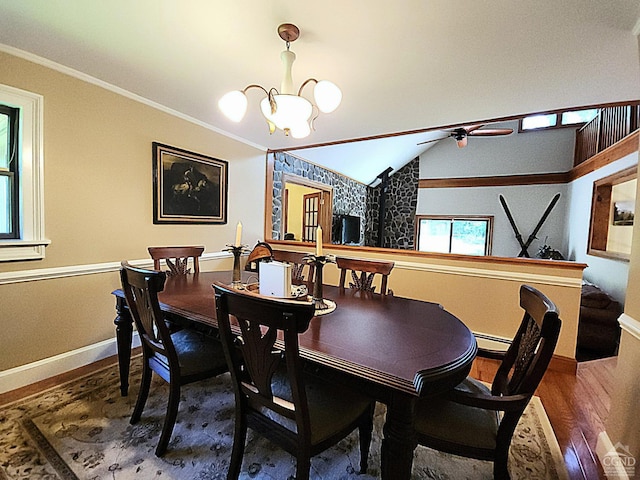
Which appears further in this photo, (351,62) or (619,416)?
(351,62)

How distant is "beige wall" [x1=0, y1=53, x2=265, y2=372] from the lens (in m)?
2.09

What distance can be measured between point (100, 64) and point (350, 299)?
2.39 meters

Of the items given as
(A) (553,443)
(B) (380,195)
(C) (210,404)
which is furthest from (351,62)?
(B) (380,195)

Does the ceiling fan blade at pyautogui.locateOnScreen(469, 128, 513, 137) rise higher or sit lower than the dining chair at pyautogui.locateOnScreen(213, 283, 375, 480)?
higher

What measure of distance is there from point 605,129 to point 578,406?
4.87 meters

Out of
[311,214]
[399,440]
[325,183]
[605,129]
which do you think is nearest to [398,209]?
[311,214]

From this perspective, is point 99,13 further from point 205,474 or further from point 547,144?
point 547,144

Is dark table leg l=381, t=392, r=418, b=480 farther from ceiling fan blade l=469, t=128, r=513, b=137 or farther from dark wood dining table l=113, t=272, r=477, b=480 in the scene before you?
ceiling fan blade l=469, t=128, r=513, b=137

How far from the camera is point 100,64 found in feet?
6.96

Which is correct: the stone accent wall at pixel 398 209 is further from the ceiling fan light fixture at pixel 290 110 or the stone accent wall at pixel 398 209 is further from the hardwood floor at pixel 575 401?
the ceiling fan light fixture at pixel 290 110

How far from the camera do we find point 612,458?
4.90 feet

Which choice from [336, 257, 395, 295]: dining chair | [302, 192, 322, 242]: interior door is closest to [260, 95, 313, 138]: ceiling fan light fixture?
[336, 257, 395, 295]: dining chair

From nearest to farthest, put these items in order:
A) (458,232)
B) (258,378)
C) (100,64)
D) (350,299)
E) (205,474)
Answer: (258,378) < (205,474) < (350,299) < (100,64) < (458,232)

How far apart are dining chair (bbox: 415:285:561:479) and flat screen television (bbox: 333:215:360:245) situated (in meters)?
5.01
